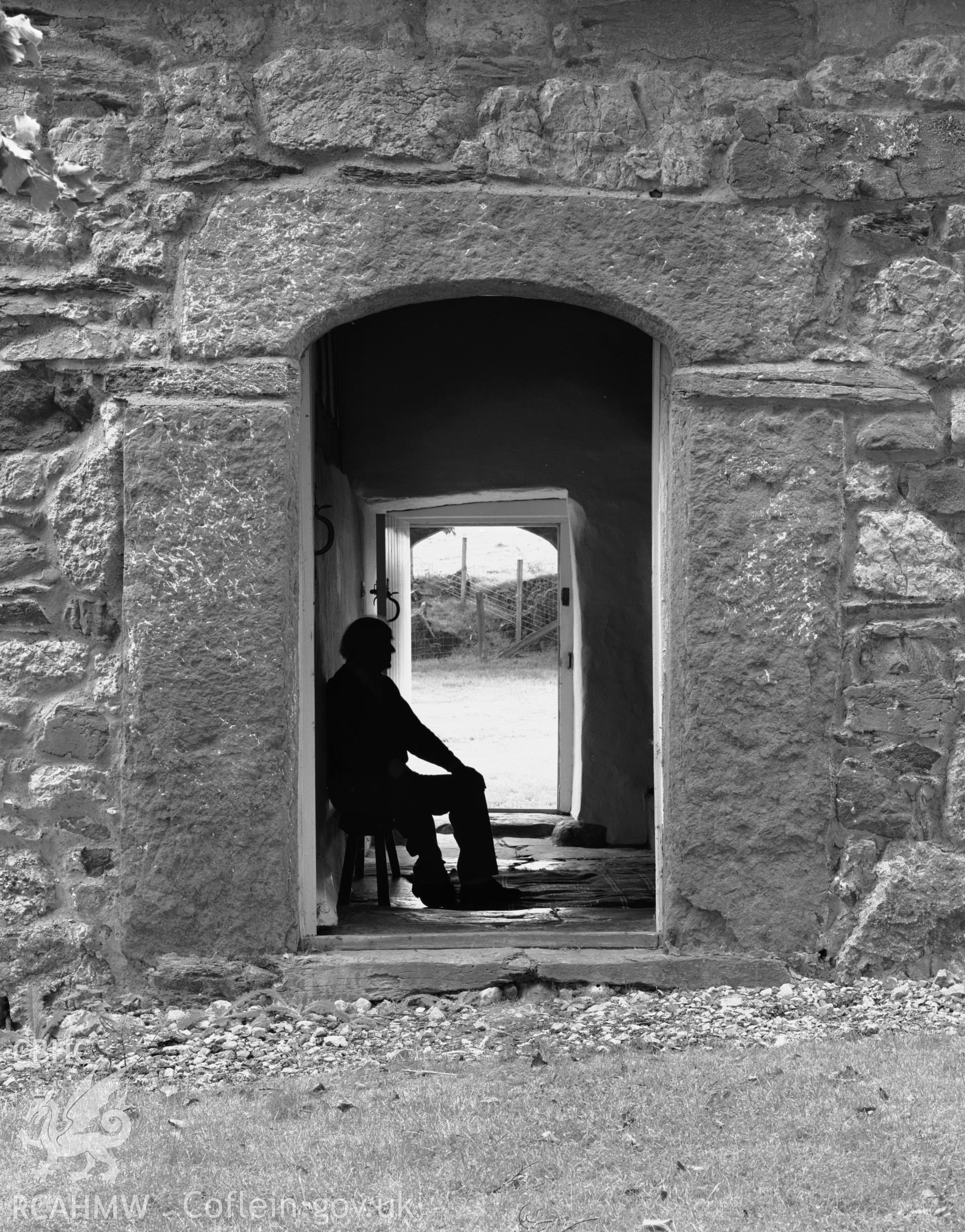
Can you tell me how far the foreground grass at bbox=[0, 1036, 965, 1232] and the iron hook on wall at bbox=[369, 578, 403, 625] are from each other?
4.42 metres

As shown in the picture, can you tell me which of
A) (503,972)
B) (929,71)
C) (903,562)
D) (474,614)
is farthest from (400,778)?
(474,614)

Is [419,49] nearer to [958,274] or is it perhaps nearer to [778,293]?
[778,293]

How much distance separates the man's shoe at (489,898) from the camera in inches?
208

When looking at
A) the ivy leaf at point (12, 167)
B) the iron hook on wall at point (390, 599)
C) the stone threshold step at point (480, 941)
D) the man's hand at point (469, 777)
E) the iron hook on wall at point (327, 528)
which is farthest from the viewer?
the iron hook on wall at point (390, 599)

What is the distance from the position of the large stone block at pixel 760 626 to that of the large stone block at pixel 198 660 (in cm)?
120

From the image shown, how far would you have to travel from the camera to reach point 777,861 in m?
3.69

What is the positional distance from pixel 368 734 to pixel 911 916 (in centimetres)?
254

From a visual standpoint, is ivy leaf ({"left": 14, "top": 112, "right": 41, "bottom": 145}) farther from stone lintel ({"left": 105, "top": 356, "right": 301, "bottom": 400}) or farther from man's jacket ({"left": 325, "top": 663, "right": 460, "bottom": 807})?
man's jacket ({"left": 325, "top": 663, "right": 460, "bottom": 807})

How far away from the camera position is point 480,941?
389cm

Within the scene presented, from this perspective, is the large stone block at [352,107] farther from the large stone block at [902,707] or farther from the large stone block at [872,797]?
the large stone block at [872,797]

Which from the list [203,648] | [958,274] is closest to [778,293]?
[958,274]

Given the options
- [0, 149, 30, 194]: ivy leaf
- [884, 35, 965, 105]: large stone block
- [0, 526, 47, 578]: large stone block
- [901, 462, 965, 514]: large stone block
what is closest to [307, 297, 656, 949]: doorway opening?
[0, 526, 47, 578]: large stone block

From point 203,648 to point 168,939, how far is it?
83cm

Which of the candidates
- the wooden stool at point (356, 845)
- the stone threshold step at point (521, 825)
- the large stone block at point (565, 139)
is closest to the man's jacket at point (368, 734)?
the wooden stool at point (356, 845)
